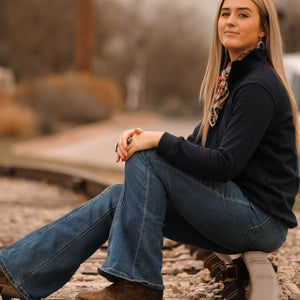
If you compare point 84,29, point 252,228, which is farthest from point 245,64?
point 84,29

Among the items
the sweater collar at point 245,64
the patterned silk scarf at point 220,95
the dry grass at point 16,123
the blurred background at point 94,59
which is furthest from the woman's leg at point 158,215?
the dry grass at point 16,123

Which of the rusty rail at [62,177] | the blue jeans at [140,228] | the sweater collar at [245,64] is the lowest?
the rusty rail at [62,177]

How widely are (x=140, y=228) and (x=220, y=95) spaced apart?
2.40ft

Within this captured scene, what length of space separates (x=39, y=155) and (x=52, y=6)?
26.3 meters

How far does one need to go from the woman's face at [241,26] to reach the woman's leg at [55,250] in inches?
35.6

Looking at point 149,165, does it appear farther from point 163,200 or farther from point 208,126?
point 208,126

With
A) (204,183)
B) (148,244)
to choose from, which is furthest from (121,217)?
(204,183)

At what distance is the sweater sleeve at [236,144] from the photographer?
7.61 ft

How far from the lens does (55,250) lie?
252cm

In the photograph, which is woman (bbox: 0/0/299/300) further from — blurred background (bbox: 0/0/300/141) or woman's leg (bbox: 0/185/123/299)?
blurred background (bbox: 0/0/300/141)

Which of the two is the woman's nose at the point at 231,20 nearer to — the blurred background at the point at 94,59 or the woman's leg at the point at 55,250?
the woman's leg at the point at 55,250

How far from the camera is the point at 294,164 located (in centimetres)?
255

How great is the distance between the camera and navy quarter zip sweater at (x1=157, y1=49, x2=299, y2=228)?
2324 millimetres

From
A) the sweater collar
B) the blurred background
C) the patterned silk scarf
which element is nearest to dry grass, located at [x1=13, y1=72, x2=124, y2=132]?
the blurred background
